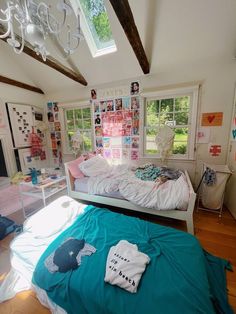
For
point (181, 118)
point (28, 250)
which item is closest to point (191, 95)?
point (181, 118)

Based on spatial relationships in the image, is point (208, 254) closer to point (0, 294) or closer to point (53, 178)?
point (0, 294)

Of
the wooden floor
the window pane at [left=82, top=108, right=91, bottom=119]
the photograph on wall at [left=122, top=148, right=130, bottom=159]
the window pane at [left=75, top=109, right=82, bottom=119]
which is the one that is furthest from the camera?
the window pane at [left=75, top=109, right=82, bottom=119]

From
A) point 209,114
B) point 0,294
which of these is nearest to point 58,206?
point 0,294

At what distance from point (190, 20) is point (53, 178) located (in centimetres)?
277

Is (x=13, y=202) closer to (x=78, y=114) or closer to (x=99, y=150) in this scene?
(x=99, y=150)

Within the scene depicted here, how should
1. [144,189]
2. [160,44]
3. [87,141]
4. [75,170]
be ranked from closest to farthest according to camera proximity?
[144,189] → [160,44] → [75,170] → [87,141]

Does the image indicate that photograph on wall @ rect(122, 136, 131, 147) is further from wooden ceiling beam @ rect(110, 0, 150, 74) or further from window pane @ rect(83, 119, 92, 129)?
wooden ceiling beam @ rect(110, 0, 150, 74)

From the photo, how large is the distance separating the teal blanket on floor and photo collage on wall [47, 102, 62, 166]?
280cm

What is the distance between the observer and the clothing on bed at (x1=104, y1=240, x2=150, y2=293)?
2.88 ft

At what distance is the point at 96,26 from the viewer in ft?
7.43

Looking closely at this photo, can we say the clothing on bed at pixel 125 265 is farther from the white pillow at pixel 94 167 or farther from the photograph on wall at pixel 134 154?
the photograph on wall at pixel 134 154

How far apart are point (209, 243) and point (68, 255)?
153 centimetres

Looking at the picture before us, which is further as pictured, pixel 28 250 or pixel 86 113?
pixel 86 113

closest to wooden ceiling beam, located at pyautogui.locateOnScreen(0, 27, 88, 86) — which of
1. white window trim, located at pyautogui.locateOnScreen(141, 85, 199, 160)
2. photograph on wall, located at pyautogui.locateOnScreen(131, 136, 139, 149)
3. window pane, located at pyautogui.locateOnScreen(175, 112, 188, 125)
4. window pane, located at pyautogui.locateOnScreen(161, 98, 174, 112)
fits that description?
white window trim, located at pyautogui.locateOnScreen(141, 85, 199, 160)
